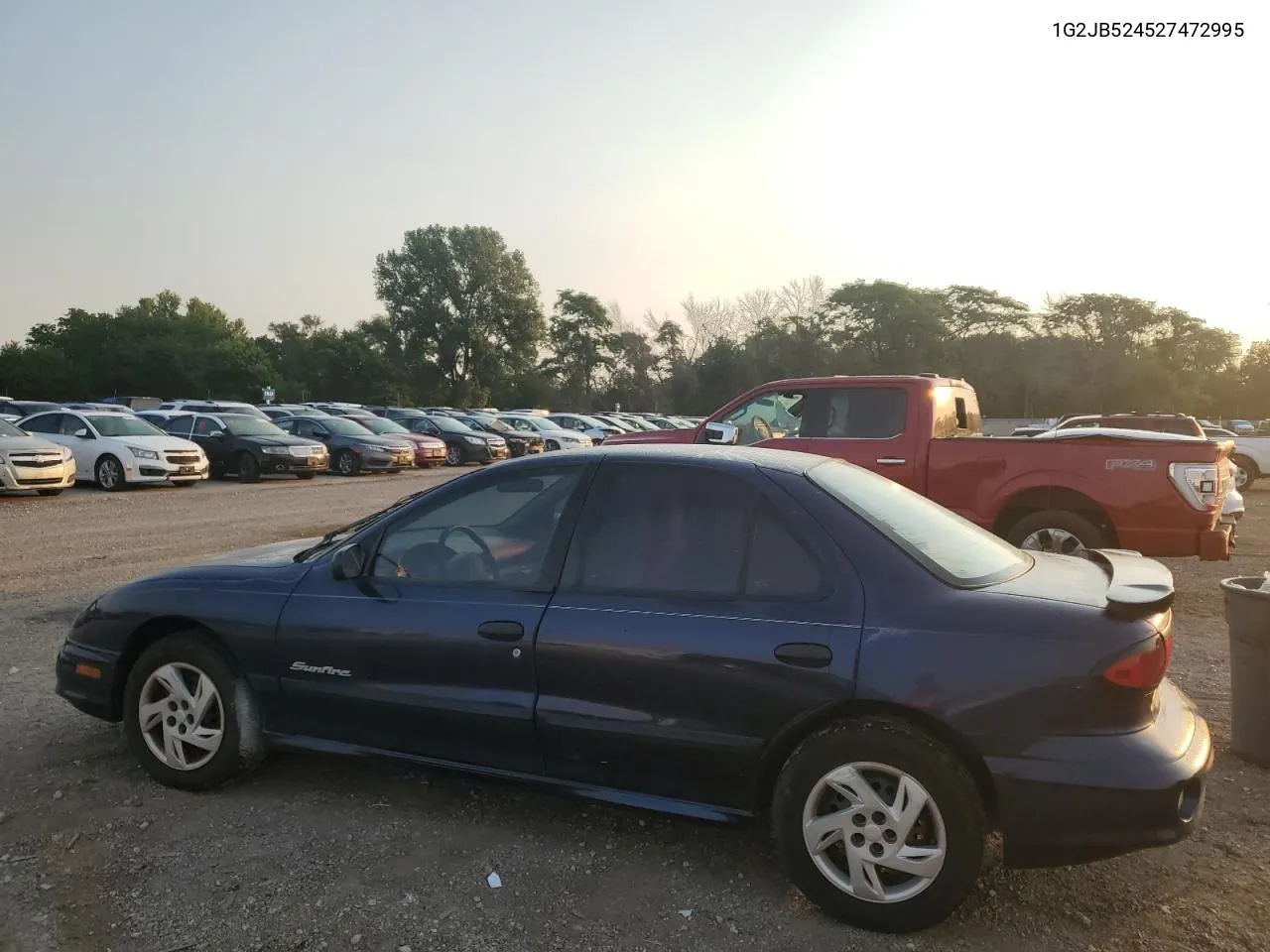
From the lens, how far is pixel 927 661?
2.83 metres

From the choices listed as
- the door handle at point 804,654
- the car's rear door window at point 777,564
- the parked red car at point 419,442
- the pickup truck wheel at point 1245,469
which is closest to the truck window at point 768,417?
the car's rear door window at point 777,564

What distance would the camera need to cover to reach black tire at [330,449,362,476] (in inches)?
919

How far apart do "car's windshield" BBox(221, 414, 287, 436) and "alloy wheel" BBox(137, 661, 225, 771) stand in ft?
59.6

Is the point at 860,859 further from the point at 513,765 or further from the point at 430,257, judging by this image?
the point at 430,257

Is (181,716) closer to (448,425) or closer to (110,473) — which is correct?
(110,473)

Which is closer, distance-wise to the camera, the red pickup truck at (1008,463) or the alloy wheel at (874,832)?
the alloy wheel at (874,832)

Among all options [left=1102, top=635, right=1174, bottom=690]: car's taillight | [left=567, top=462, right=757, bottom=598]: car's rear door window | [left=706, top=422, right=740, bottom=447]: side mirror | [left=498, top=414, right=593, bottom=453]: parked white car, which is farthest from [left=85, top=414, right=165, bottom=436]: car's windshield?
[left=1102, top=635, right=1174, bottom=690]: car's taillight

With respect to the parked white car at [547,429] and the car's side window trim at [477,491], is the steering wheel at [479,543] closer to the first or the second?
the car's side window trim at [477,491]

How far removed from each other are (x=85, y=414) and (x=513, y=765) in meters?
18.1

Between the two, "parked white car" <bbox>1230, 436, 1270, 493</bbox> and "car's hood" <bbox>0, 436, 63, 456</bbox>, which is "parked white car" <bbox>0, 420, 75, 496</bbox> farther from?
"parked white car" <bbox>1230, 436, 1270, 493</bbox>

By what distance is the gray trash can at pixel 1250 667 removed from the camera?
4.17 m

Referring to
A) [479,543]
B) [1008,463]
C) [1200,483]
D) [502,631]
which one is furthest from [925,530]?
[1200,483]

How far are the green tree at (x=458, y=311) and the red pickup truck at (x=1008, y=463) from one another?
57.3 metres

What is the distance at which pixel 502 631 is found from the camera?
340 cm
